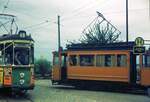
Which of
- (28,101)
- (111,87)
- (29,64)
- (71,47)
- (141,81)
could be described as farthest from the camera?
(71,47)

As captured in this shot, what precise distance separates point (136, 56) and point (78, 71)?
4.33 meters

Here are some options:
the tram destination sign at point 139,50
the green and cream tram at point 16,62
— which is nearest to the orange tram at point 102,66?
the tram destination sign at point 139,50

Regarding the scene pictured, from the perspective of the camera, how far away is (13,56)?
66.1 ft

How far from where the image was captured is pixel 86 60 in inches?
1053

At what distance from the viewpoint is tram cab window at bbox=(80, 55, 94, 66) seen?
26375 millimetres

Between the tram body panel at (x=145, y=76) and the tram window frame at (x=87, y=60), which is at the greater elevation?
the tram window frame at (x=87, y=60)

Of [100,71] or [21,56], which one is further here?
[100,71]

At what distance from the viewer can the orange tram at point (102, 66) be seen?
2431 cm

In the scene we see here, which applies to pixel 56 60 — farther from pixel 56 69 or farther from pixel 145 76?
pixel 145 76

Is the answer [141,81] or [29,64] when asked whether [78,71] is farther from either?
[29,64]

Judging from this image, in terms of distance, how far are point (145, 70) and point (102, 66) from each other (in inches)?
124

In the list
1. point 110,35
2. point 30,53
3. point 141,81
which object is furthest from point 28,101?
point 110,35

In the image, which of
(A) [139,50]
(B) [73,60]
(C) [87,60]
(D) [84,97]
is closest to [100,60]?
(C) [87,60]

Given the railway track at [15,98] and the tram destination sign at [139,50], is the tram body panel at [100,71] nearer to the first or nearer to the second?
the tram destination sign at [139,50]
